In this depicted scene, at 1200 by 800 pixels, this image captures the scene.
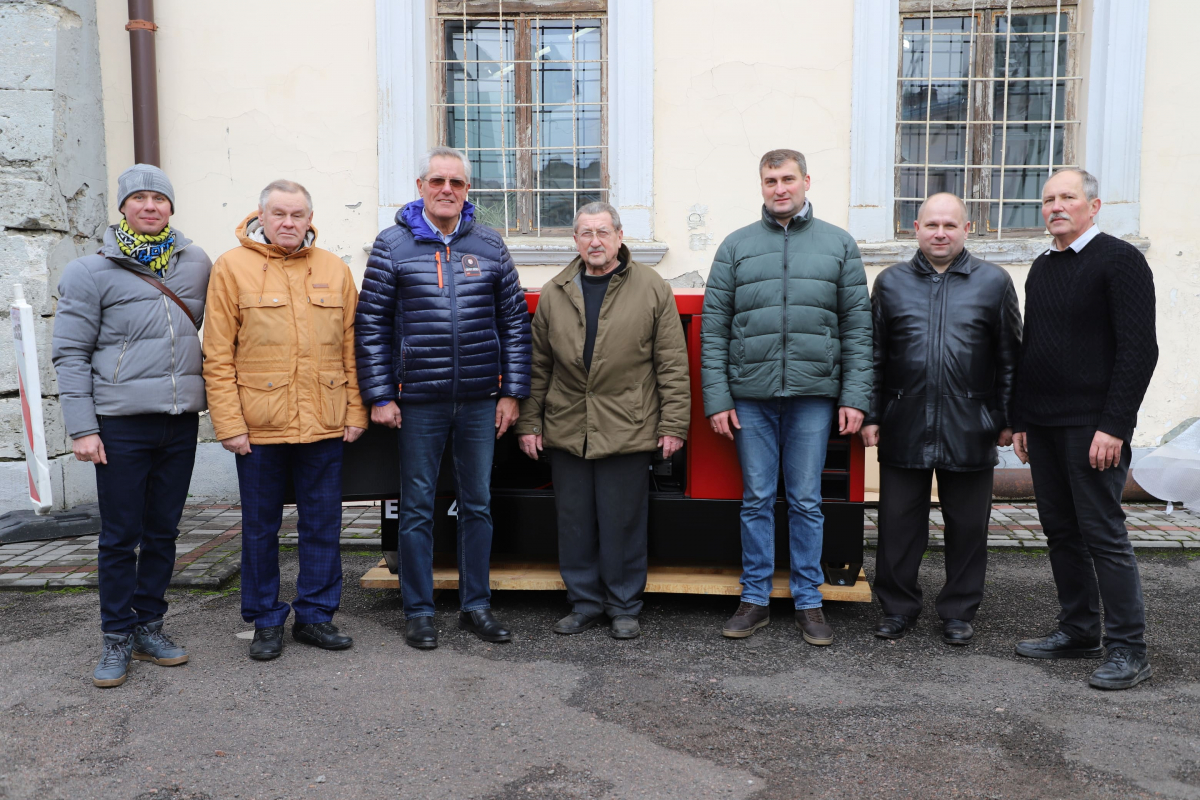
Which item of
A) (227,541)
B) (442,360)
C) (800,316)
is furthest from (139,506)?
(800,316)

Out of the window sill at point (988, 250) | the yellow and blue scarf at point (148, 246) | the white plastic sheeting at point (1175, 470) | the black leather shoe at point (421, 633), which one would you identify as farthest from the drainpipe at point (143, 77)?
the white plastic sheeting at point (1175, 470)

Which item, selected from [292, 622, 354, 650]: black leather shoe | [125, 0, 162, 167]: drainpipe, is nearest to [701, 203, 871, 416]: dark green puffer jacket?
[292, 622, 354, 650]: black leather shoe

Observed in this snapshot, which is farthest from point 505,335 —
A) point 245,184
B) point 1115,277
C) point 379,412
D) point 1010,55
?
point 1010,55

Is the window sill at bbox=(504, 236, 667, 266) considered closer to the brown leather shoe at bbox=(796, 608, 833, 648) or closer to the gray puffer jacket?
the brown leather shoe at bbox=(796, 608, 833, 648)

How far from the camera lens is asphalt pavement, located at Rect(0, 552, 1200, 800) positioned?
9.13ft

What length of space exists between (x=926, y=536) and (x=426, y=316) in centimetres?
236

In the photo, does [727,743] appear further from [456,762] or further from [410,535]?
[410,535]

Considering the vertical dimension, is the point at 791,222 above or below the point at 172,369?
above

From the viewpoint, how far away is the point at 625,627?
4.06m

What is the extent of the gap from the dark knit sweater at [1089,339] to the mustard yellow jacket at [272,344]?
2816 mm

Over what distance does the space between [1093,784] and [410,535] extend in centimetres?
267

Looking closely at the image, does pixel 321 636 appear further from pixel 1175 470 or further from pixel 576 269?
pixel 1175 470

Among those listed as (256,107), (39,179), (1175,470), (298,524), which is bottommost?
(1175,470)

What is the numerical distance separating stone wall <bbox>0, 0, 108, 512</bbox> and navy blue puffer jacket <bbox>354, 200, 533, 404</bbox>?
3525 millimetres
